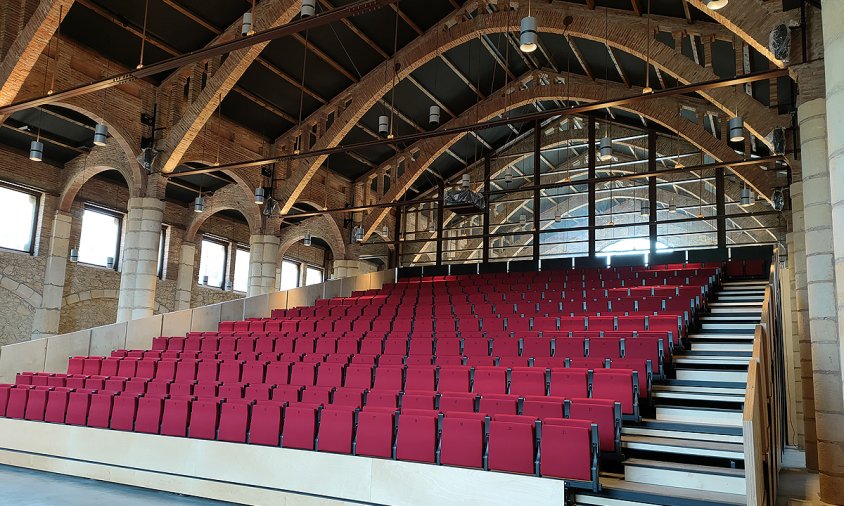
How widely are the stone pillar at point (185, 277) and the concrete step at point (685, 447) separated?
17.8m

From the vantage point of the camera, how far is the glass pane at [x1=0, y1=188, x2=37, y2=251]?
648 inches

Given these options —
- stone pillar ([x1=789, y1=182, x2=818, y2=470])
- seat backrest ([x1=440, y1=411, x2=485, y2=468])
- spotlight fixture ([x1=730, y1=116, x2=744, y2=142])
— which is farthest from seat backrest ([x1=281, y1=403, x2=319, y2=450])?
spotlight fixture ([x1=730, y1=116, x2=744, y2=142])

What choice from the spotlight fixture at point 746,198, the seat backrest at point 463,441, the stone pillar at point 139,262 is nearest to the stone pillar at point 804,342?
the spotlight fixture at point 746,198

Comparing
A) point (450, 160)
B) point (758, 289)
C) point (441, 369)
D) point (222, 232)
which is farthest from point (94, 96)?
point (758, 289)

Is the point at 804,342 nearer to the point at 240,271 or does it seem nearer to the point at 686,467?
the point at 686,467

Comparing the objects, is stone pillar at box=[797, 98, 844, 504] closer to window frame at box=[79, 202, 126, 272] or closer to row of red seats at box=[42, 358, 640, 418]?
row of red seats at box=[42, 358, 640, 418]

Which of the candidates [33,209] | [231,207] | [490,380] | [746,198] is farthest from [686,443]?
[33,209]

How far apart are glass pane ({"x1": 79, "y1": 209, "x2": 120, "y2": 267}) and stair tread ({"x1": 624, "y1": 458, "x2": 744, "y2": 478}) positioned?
17350 mm

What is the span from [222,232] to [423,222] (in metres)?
7.58

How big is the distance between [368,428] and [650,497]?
2.67m

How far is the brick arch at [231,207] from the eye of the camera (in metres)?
19.5

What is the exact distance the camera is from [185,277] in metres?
21.1

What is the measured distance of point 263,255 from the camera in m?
19.3

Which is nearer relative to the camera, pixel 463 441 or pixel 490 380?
pixel 463 441
